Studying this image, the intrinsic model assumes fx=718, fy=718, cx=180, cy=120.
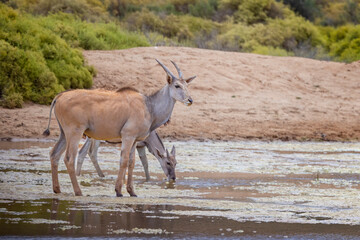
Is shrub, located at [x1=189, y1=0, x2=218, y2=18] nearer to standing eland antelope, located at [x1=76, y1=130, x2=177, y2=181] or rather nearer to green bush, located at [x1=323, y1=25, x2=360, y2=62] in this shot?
green bush, located at [x1=323, y1=25, x2=360, y2=62]

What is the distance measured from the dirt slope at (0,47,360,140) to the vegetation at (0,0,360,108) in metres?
1.10

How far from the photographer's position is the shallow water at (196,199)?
24.1ft

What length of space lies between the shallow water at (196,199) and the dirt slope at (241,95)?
12.0 ft

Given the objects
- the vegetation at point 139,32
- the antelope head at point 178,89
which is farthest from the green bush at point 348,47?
the antelope head at point 178,89

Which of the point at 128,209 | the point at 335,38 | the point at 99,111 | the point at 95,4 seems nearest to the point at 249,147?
the point at 99,111

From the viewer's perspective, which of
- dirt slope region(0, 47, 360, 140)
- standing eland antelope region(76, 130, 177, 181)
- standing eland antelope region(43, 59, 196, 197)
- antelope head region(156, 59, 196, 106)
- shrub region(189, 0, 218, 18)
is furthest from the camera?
shrub region(189, 0, 218, 18)

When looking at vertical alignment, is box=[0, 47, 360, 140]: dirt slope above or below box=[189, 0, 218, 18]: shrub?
above

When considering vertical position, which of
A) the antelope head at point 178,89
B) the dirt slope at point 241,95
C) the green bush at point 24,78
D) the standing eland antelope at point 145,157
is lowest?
the dirt slope at point 241,95

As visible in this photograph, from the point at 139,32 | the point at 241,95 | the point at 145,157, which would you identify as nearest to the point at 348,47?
the point at 139,32

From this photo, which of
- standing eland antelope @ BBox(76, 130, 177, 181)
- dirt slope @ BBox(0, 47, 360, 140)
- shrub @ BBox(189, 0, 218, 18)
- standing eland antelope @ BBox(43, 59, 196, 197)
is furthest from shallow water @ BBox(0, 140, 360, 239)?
shrub @ BBox(189, 0, 218, 18)

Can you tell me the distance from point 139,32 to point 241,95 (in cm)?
1067

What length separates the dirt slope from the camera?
19.7 metres

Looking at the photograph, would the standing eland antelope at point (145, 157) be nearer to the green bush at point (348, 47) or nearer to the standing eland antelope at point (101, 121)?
the standing eland antelope at point (101, 121)

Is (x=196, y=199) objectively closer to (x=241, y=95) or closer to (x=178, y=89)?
(x=178, y=89)
